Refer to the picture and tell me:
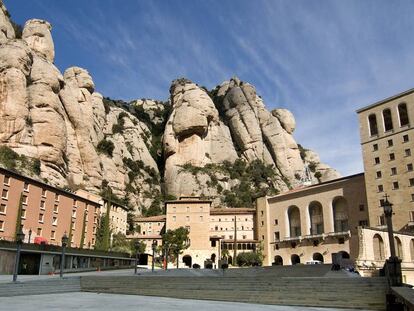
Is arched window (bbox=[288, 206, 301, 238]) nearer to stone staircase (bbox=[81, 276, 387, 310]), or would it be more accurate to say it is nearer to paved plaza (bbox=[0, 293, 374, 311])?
stone staircase (bbox=[81, 276, 387, 310])

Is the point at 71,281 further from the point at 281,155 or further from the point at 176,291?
the point at 281,155

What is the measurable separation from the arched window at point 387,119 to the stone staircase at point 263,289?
53573mm

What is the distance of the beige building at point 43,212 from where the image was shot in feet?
153

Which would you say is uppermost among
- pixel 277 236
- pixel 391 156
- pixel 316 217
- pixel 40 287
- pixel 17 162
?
pixel 391 156

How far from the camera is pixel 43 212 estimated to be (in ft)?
172

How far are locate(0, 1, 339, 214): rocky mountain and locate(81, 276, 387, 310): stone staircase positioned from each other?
43336mm

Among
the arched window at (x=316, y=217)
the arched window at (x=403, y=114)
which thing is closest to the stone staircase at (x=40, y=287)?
the arched window at (x=316, y=217)

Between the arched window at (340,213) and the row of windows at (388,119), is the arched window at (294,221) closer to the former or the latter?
the arched window at (340,213)

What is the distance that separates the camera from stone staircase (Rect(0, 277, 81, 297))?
1973 cm

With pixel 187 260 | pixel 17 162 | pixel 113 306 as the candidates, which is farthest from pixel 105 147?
pixel 113 306

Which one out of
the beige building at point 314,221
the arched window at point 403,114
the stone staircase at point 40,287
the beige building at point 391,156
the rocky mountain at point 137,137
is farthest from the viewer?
the rocky mountain at point 137,137

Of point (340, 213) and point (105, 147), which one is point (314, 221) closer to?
point (340, 213)

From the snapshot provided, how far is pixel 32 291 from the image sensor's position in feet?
69.9

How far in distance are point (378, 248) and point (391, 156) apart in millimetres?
17963
